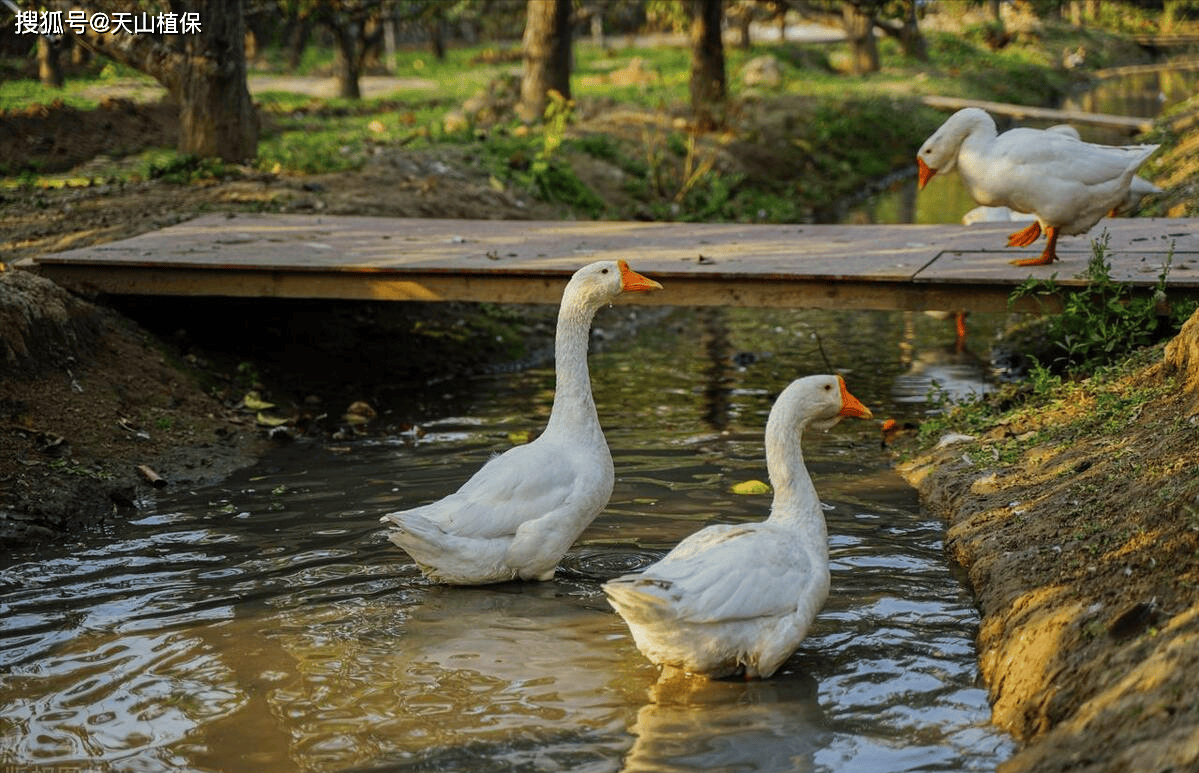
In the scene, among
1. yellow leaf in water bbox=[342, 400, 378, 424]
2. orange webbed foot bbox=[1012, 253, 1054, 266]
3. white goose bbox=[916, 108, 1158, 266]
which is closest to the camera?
white goose bbox=[916, 108, 1158, 266]

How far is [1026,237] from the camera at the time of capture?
10.4 m

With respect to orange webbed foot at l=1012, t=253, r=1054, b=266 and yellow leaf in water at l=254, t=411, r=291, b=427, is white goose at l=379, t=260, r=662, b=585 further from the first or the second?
orange webbed foot at l=1012, t=253, r=1054, b=266

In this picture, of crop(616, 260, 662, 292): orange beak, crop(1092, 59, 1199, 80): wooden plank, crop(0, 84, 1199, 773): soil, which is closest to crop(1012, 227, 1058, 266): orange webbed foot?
crop(0, 84, 1199, 773): soil

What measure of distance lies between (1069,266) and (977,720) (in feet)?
17.5

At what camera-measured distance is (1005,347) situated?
41.5ft

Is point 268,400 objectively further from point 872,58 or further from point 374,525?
point 872,58

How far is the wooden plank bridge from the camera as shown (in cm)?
980

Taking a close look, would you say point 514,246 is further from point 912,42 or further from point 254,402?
point 912,42

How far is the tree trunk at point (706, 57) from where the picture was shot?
22625 mm

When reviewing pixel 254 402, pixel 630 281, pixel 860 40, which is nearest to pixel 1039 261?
pixel 630 281

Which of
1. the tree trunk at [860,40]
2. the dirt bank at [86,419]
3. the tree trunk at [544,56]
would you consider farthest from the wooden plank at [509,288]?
the tree trunk at [860,40]

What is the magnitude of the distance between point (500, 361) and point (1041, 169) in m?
5.47

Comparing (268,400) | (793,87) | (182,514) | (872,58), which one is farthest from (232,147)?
(872,58)

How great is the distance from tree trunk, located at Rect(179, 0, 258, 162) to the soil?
1.15 m
